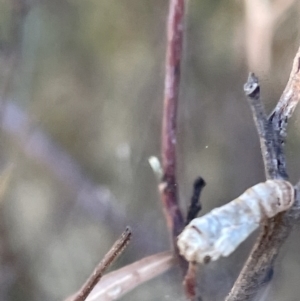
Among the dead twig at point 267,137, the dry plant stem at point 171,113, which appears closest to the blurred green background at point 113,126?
the dry plant stem at point 171,113

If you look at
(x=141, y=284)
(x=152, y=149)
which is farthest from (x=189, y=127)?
(x=141, y=284)

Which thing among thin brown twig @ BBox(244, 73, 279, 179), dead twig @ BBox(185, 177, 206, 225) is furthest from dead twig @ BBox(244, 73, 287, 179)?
dead twig @ BBox(185, 177, 206, 225)

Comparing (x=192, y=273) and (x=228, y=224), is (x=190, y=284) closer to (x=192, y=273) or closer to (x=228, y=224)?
(x=192, y=273)

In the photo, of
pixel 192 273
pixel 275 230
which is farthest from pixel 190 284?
pixel 275 230

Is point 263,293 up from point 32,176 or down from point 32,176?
down

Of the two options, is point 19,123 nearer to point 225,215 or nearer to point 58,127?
point 58,127
